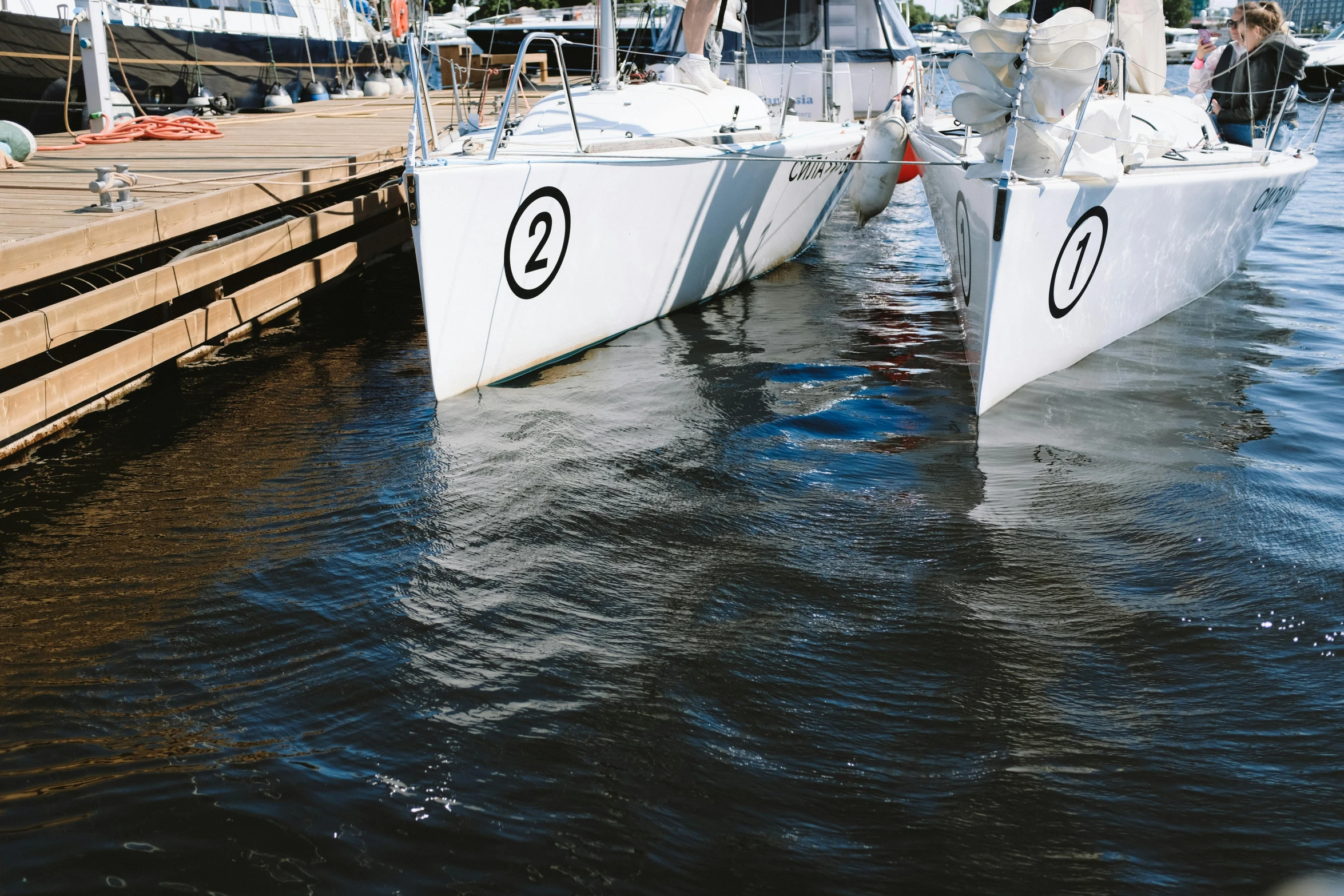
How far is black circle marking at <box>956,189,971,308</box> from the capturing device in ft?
19.0

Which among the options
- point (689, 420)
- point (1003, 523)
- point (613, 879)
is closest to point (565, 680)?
point (613, 879)

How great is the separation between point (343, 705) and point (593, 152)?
156 inches

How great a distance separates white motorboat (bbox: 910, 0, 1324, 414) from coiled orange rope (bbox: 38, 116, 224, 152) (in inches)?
250

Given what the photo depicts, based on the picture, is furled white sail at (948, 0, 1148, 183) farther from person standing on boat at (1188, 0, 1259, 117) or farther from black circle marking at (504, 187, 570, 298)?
person standing on boat at (1188, 0, 1259, 117)

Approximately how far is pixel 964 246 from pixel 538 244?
236 cm

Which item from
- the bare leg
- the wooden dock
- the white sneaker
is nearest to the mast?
the white sneaker

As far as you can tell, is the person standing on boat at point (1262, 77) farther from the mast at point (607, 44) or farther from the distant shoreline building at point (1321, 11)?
the mast at point (607, 44)

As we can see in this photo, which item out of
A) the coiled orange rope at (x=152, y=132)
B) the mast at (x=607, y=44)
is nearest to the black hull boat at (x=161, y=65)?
the coiled orange rope at (x=152, y=132)

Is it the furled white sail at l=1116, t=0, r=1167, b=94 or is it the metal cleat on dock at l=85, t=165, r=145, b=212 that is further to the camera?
the furled white sail at l=1116, t=0, r=1167, b=94

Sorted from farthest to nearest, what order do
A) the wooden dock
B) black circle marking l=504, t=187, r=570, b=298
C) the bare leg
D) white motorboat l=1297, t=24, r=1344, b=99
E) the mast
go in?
white motorboat l=1297, t=24, r=1344, b=99 < the bare leg < the mast < black circle marking l=504, t=187, r=570, b=298 < the wooden dock

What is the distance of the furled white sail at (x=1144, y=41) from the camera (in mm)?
6871

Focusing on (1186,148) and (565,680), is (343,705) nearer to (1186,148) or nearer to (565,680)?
(565,680)

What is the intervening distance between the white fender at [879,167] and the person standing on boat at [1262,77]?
2.18 metres

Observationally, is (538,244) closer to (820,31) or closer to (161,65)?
(820,31)
